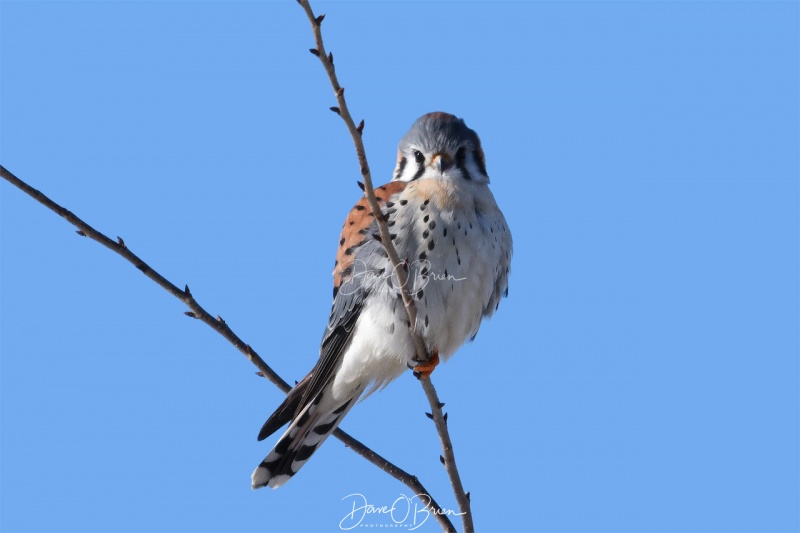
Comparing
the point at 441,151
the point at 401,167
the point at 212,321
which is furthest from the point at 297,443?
the point at 441,151

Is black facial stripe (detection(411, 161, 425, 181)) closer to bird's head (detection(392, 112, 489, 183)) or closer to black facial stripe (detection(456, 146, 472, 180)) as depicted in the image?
bird's head (detection(392, 112, 489, 183))

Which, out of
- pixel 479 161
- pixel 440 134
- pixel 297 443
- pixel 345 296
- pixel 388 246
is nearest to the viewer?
pixel 388 246

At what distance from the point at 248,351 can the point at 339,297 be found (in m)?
0.99

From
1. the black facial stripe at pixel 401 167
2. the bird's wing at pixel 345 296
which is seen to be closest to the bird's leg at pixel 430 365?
the bird's wing at pixel 345 296

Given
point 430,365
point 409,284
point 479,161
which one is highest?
point 479,161

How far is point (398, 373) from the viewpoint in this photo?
468cm

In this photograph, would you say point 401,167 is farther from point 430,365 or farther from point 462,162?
point 430,365

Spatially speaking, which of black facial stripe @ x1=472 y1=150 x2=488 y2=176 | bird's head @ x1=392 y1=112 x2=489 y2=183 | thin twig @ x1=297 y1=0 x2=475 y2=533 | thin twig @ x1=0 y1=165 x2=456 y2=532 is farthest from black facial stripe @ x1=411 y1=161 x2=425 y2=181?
thin twig @ x1=0 y1=165 x2=456 y2=532

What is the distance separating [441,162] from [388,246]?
1606mm

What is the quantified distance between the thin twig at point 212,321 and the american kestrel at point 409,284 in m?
0.50

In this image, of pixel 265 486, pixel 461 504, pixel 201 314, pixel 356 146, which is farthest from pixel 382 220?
pixel 265 486

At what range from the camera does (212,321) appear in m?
3.50

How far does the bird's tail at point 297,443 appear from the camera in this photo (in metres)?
4.60

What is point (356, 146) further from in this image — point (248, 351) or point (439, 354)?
point (439, 354)
